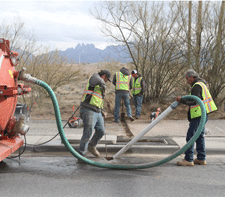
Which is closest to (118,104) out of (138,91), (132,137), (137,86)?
(138,91)

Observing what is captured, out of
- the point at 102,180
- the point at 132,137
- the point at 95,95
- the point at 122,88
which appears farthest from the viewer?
the point at 122,88

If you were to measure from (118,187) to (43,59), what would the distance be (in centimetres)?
826

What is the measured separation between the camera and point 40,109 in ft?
35.6

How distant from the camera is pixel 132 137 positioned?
706 cm

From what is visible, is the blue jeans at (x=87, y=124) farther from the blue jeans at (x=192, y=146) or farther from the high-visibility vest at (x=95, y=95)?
the blue jeans at (x=192, y=146)

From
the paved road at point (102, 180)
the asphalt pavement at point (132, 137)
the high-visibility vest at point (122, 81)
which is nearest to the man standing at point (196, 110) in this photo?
the paved road at point (102, 180)

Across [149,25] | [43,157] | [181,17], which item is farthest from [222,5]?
[43,157]

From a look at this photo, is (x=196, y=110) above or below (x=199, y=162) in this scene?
above

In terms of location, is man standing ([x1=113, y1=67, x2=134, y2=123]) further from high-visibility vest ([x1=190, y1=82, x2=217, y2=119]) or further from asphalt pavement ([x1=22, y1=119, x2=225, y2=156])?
high-visibility vest ([x1=190, y1=82, x2=217, y2=119])

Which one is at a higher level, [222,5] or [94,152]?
[222,5]

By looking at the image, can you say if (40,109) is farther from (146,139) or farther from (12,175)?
(12,175)

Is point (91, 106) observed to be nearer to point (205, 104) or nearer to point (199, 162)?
point (205, 104)

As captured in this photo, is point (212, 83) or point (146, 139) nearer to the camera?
point (146, 139)

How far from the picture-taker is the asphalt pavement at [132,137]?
232 inches
